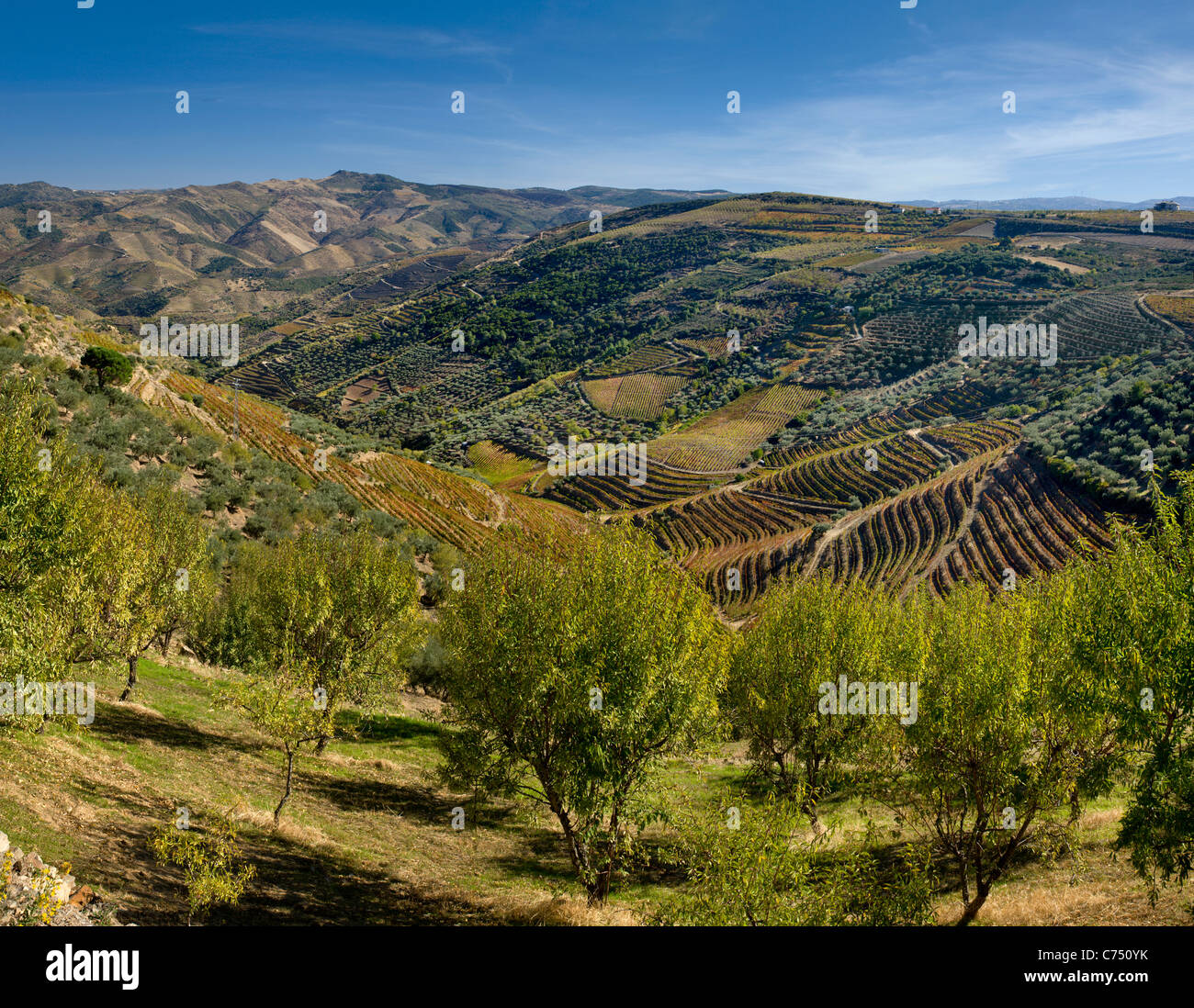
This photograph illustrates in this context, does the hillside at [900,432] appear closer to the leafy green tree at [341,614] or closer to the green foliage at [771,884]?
the green foliage at [771,884]

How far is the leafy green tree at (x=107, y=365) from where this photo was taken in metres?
58.4

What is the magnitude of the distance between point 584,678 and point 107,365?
66.1 metres

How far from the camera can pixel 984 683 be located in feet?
47.7

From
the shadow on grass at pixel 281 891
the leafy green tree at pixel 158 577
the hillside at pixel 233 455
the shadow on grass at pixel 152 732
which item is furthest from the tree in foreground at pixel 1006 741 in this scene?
the hillside at pixel 233 455

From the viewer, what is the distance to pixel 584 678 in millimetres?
14531

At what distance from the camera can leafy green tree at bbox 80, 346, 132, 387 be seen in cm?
5841

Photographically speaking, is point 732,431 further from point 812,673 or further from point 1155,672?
point 1155,672

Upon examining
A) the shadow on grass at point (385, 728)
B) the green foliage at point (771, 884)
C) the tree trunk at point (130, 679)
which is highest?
the green foliage at point (771, 884)

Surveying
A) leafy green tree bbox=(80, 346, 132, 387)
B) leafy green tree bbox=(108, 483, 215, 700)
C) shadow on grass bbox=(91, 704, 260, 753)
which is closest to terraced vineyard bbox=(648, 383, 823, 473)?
leafy green tree bbox=(80, 346, 132, 387)

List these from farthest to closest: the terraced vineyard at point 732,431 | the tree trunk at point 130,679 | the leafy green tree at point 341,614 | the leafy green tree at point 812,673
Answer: the terraced vineyard at point 732,431, the leafy green tree at point 341,614, the tree trunk at point 130,679, the leafy green tree at point 812,673

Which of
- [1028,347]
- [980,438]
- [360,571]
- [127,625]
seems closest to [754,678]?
[360,571]

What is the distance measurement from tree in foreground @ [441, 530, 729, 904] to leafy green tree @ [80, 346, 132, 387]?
5978 cm

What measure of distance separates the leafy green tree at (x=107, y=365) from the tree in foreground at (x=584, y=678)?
196 feet

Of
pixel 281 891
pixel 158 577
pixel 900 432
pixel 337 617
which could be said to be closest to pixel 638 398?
pixel 900 432
